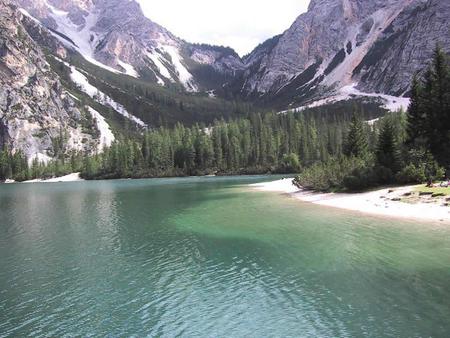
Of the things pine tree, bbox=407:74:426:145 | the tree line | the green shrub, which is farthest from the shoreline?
pine tree, bbox=407:74:426:145

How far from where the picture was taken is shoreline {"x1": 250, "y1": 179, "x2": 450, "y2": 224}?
42.4 metres

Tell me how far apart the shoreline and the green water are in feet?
12.0

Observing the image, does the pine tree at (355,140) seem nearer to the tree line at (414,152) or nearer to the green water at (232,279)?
the tree line at (414,152)

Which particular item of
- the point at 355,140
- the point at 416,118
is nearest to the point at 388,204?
the point at 416,118

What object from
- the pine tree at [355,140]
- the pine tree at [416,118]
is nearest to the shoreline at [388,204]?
the pine tree at [416,118]

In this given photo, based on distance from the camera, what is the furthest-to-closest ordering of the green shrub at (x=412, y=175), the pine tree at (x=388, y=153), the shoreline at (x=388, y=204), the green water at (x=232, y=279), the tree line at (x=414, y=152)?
the pine tree at (x=388, y=153) → the tree line at (x=414, y=152) → the green shrub at (x=412, y=175) → the shoreline at (x=388, y=204) → the green water at (x=232, y=279)

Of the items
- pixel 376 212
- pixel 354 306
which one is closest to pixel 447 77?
pixel 376 212

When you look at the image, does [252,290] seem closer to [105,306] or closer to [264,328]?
[264,328]

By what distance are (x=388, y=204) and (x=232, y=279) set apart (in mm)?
A: 31490

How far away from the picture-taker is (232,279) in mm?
25500

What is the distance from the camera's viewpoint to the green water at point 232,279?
732 inches

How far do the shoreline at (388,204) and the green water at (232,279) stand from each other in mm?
3659

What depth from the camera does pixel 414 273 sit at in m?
24.6

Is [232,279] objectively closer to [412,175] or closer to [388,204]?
[388,204]
